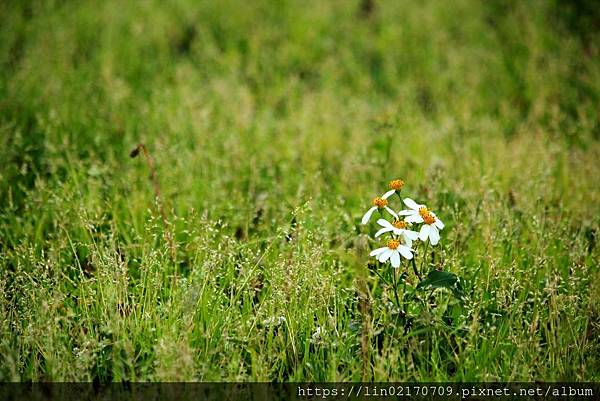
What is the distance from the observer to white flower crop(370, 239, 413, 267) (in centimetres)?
203

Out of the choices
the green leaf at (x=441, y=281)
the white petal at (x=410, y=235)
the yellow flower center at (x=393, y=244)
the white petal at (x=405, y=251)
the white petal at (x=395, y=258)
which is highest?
the white petal at (x=410, y=235)

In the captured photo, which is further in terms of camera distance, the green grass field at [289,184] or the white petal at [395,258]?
the green grass field at [289,184]

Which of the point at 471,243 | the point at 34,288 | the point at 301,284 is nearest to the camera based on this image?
the point at 34,288

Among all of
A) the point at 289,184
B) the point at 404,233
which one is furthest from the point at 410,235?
the point at 289,184

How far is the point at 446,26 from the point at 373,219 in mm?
3597

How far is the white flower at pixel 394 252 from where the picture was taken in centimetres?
203

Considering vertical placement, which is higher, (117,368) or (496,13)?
(496,13)

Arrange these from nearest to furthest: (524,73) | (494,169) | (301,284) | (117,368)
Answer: (117,368)
(301,284)
(494,169)
(524,73)

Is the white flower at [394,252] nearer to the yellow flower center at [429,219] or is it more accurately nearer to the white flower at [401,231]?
the white flower at [401,231]

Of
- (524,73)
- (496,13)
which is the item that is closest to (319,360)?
(524,73)

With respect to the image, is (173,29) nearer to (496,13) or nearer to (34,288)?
(496,13)

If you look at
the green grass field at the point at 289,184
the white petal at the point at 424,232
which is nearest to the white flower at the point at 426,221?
the white petal at the point at 424,232

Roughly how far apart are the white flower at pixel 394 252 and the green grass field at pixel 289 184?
0.33 ft

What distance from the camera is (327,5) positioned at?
5980 mm
